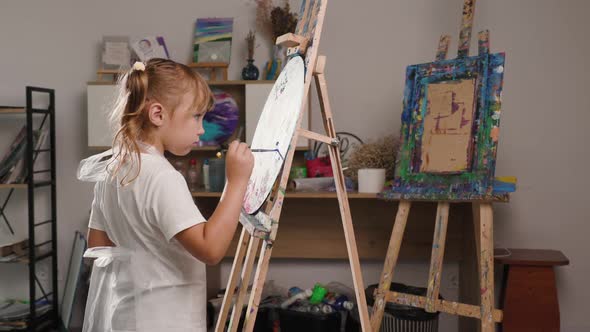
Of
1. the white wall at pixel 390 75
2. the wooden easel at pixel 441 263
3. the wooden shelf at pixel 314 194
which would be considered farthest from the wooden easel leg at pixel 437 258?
the white wall at pixel 390 75

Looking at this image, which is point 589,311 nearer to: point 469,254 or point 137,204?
point 469,254

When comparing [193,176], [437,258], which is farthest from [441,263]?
[193,176]

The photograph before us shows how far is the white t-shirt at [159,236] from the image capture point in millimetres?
1271

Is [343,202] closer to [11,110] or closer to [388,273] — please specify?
[388,273]

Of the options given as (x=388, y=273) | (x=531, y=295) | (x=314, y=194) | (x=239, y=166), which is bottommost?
(x=531, y=295)

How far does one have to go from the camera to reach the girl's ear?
4.47 ft

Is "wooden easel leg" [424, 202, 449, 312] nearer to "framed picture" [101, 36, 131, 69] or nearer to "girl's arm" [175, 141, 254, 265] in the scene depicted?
"girl's arm" [175, 141, 254, 265]

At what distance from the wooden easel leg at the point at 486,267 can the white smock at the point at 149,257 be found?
1201 mm

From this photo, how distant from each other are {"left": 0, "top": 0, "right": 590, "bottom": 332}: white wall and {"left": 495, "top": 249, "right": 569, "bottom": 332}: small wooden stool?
0.36m

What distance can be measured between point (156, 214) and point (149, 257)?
0.40ft

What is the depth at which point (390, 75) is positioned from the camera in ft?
10.1

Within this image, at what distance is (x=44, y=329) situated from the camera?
3207 millimetres

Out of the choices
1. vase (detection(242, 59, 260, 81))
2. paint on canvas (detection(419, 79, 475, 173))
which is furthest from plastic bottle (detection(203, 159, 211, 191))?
paint on canvas (detection(419, 79, 475, 173))

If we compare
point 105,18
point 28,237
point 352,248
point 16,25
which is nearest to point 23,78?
point 16,25
